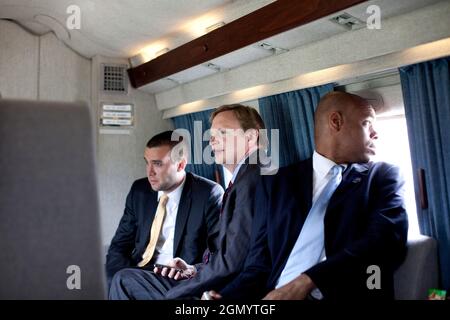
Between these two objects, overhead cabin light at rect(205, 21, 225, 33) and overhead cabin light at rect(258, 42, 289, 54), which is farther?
overhead cabin light at rect(205, 21, 225, 33)

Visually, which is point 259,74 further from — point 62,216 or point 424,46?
point 62,216

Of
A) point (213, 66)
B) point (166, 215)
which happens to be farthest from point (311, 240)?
point (213, 66)

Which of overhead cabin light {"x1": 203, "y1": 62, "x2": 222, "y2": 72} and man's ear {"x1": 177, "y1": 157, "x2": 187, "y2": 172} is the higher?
overhead cabin light {"x1": 203, "y1": 62, "x2": 222, "y2": 72}

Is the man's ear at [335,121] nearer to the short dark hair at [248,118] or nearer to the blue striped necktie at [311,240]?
the blue striped necktie at [311,240]

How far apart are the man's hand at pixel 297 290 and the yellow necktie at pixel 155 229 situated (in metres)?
0.63

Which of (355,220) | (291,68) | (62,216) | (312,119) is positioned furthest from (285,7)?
(62,216)

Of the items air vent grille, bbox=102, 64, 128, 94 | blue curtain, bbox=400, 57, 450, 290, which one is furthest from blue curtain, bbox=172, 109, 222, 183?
blue curtain, bbox=400, 57, 450, 290

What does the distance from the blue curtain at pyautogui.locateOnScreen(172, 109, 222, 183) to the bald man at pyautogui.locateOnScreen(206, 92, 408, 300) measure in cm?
53

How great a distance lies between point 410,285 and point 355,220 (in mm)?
238

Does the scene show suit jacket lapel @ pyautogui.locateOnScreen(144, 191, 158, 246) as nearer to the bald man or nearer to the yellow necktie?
the yellow necktie

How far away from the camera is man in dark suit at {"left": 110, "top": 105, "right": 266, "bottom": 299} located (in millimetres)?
1175

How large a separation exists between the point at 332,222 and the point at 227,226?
35 centimetres

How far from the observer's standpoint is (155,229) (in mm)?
1491

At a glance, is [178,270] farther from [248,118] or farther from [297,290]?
[248,118]
